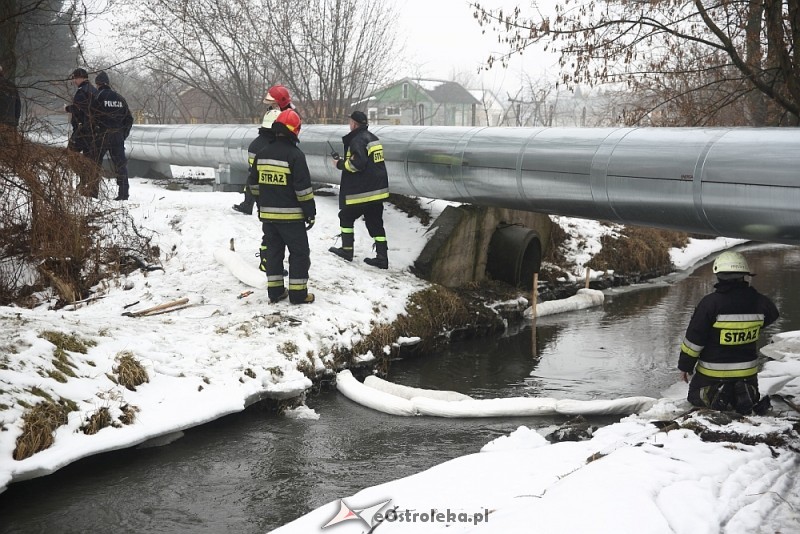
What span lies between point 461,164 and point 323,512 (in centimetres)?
578

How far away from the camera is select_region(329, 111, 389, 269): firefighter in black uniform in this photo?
9281 mm

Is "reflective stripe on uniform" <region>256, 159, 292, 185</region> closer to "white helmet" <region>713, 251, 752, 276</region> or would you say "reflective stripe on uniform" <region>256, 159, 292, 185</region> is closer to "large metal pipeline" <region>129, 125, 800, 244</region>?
"large metal pipeline" <region>129, 125, 800, 244</region>

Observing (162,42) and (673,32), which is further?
(162,42)

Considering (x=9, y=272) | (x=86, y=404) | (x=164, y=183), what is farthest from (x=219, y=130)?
(x=86, y=404)

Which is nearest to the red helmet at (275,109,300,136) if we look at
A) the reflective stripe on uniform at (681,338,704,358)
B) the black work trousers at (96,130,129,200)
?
the black work trousers at (96,130,129,200)

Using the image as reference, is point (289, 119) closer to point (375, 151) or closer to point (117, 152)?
point (375, 151)

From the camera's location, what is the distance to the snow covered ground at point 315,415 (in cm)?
397

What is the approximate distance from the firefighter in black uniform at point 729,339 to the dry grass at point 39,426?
15.2 feet

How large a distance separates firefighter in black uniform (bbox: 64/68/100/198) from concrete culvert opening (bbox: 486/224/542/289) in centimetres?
571

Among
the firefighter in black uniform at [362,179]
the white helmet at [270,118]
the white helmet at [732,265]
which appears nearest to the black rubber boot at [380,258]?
the firefighter in black uniform at [362,179]

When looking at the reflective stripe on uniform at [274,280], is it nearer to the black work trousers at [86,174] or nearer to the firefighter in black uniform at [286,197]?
the firefighter in black uniform at [286,197]

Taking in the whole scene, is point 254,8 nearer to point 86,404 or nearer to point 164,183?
point 164,183

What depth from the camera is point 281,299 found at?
848 cm

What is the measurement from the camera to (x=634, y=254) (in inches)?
585
